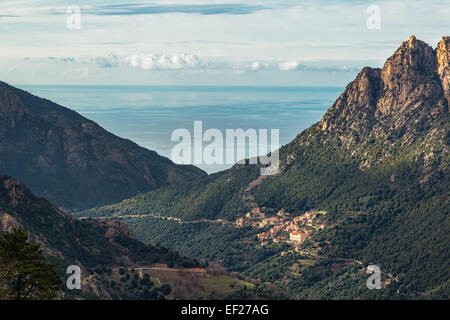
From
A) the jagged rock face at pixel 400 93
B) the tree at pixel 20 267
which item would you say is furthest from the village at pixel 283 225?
the tree at pixel 20 267

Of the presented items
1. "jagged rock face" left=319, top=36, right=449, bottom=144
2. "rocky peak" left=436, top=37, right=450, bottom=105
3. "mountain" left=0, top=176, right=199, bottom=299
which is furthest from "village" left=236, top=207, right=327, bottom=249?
"mountain" left=0, top=176, right=199, bottom=299

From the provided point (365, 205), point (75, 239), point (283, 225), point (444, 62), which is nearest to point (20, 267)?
point (75, 239)

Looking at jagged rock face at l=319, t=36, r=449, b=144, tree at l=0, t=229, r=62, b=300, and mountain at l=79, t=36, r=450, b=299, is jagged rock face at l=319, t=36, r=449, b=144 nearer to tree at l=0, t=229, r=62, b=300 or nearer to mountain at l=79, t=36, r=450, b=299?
mountain at l=79, t=36, r=450, b=299

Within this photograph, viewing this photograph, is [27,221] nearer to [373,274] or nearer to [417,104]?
[373,274]

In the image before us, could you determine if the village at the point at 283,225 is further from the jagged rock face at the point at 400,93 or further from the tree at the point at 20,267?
the tree at the point at 20,267

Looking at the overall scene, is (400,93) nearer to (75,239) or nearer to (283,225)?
(283,225)
